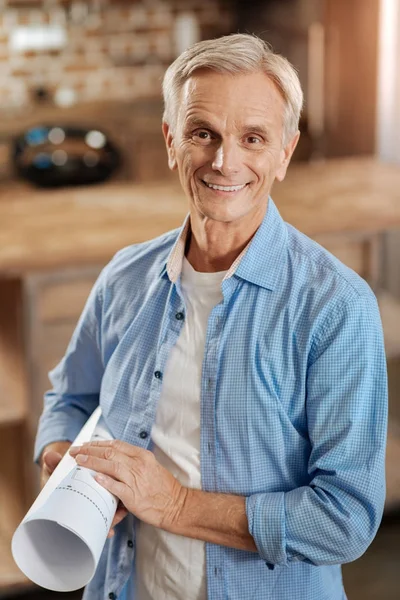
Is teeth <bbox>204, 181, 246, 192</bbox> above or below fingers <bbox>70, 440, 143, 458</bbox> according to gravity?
above

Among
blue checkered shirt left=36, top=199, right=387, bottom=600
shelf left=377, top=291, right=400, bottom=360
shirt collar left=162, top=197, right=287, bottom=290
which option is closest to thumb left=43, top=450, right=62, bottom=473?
blue checkered shirt left=36, top=199, right=387, bottom=600

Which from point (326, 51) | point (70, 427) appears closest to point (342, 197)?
point (70, 427)

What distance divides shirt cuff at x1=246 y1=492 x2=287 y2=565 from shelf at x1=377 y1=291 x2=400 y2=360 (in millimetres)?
1442

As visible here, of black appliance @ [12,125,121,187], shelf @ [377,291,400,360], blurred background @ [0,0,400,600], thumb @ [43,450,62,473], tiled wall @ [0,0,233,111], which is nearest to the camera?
thumb @ [43,450,62,473]

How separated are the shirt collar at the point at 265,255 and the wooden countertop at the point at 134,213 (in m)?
0.97

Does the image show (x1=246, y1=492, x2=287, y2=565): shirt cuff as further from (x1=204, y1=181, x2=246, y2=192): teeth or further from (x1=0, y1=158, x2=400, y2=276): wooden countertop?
(x1=0, y1=158, x2=400, y2=276): wooden countertop

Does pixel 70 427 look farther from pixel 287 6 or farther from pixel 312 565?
pixel 287 6

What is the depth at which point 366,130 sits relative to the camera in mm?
4207

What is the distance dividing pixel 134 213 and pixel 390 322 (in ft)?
2.89

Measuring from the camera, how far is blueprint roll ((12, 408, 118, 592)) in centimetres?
115

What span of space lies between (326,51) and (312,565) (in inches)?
144

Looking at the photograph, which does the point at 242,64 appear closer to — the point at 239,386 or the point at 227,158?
the point at 227,158

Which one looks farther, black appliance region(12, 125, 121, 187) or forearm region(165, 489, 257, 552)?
black appliance region(12, 125, 121, 187)

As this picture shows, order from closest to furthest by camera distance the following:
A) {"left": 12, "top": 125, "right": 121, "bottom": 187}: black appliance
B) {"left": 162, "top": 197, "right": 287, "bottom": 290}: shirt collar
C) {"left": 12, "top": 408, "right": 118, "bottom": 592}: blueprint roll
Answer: {"left": 12, "top": 408, "right": 118, "bottom": 592}: blueprint roll, {"left": 162, "top": 197, "right": 287, "bottom": 290}: shirt collar, {"left": 12, "top": 125, "right": 121, "bottom": 187}: black appliance
